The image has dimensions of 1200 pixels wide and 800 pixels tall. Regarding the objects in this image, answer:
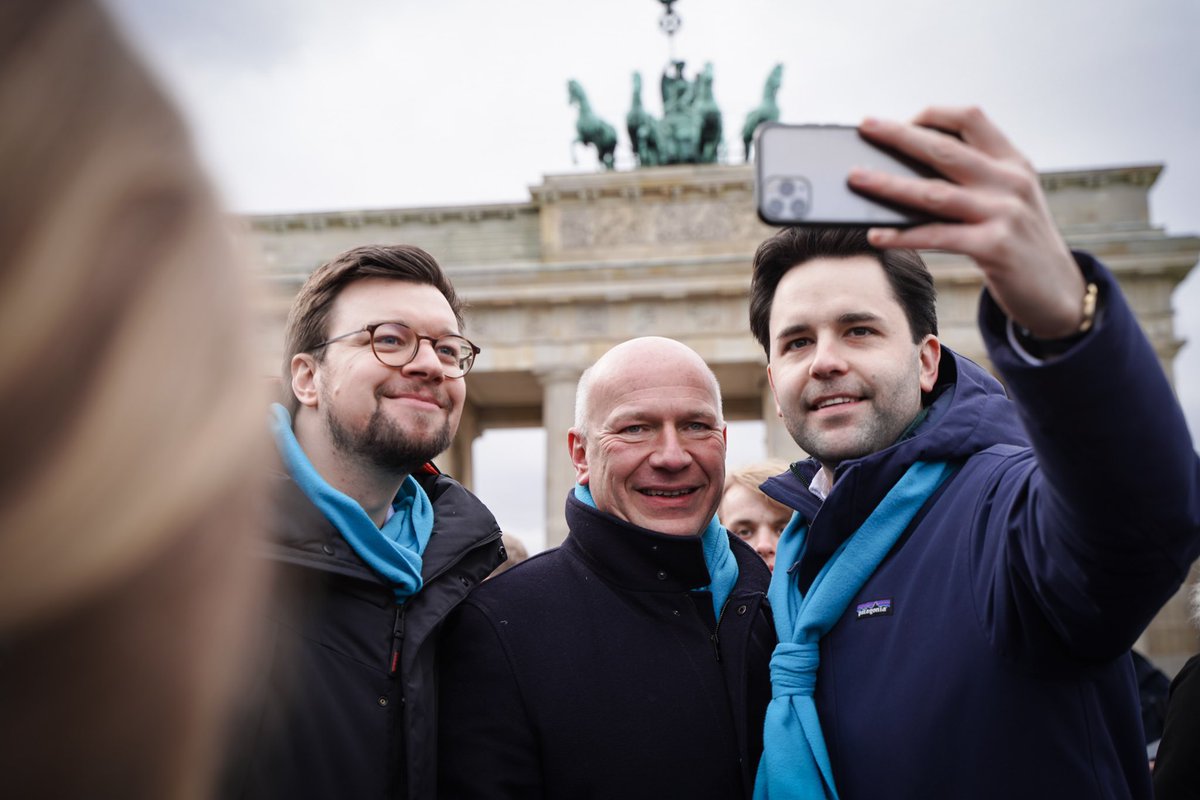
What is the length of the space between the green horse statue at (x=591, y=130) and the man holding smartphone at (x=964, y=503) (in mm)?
23870

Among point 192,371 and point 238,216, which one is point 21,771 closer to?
point 192,371

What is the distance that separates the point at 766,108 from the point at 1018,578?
24.9 m

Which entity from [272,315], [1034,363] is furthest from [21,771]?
[1034,363]

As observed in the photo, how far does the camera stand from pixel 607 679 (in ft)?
8.43

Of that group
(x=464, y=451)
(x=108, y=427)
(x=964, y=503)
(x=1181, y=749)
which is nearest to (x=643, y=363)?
(x=964, y=503)

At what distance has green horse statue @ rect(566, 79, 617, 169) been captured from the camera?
25969mm

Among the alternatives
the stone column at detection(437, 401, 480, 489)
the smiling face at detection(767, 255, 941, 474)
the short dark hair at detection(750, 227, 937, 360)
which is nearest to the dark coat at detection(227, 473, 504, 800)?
the smiling face at detection(767, 255, 941, 474)

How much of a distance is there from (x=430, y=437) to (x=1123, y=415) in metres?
1.97

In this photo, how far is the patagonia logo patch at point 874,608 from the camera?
226 cm

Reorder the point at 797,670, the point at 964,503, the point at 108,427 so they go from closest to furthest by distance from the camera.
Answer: the point at 108,427, the point at 964,503, the point at 797,670

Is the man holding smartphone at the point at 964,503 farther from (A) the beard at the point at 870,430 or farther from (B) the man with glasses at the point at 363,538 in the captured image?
(B) the man with glasses at the point at 363,538

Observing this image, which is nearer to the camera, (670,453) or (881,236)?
(881,236)

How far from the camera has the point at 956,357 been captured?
2.72m

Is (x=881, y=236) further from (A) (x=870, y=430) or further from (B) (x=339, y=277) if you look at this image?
(B) (x=339, y=277)
